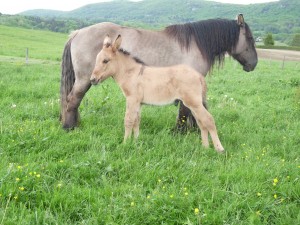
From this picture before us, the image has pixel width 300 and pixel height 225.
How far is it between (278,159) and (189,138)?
1588 mm

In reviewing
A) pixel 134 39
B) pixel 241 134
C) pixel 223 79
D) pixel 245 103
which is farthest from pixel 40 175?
pixel 223 79

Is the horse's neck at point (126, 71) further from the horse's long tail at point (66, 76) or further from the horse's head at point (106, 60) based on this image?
the horse's long tail at point (66, 76)

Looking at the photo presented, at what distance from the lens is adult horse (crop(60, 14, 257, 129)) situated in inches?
251

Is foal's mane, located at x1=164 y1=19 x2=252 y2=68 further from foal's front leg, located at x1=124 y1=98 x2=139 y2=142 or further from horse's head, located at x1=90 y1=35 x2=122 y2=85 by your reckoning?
foal's front leg, located at x1=124 y1=98 x2=139 y2=142

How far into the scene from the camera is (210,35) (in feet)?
21.6

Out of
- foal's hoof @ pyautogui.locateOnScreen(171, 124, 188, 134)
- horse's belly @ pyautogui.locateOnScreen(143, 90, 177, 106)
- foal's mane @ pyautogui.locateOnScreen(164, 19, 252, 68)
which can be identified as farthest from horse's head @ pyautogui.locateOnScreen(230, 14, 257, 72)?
horse's belly @ pyautogui.locateOnScreen(143, 90, 177, 106)

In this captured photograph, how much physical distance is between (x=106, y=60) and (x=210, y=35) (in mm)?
2301

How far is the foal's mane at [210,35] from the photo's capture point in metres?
6.46

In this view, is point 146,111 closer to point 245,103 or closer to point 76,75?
point 76,75

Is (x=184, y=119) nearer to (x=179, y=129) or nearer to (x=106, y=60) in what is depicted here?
(x=179, y=129)

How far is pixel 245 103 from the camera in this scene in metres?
9.67

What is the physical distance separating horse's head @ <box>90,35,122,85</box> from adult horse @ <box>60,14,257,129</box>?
754 millimetres

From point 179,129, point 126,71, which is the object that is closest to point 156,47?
point 126,71

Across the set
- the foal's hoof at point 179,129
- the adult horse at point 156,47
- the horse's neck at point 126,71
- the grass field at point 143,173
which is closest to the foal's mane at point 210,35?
the adult horse at point 156,47
